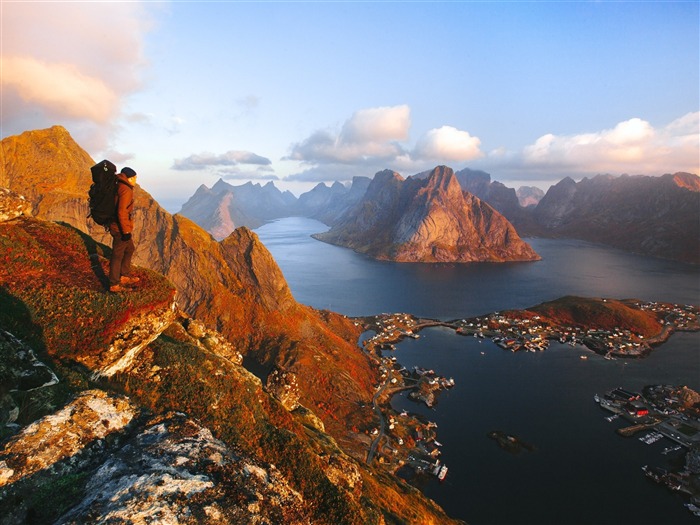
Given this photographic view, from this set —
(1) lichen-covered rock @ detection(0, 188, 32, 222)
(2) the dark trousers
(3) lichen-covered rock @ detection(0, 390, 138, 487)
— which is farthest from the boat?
(1) lichen-covered rock @ detection(0, 188, 32, 222)

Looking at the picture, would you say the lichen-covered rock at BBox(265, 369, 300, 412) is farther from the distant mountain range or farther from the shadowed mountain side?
the shadowed mountain side

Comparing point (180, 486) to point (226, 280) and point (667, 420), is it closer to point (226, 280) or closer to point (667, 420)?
point (667, 420)

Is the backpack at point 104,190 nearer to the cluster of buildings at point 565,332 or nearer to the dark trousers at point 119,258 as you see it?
the dark trousers at point 119,258

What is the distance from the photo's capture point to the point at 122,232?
51.3 ft

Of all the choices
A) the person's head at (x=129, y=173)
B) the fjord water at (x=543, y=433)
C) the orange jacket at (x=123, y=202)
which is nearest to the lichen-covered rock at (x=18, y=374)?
the orange jacket at (x=123, y=202)

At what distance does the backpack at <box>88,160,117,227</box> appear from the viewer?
14648 millimetres

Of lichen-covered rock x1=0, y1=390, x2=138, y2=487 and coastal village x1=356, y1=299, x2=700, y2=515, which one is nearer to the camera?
lichen-covered rock x1=0, y1=390, x2=138, y2=487

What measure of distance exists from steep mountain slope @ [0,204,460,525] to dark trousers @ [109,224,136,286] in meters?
0.97

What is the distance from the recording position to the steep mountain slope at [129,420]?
22.7ft

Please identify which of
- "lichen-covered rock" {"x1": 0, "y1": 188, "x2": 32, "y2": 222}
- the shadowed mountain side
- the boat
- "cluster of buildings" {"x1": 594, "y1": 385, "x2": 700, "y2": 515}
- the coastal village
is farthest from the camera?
the shadowed mountain side

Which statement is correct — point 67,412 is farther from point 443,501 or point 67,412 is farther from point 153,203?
point 153,203

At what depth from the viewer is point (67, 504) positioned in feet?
22.4

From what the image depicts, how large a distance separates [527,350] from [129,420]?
12222cm

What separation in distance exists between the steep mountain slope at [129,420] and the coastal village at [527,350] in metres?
37.4
